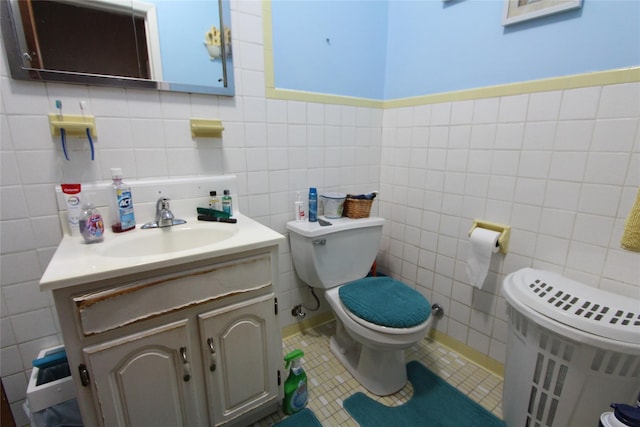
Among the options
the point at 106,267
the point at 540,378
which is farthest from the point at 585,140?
the point at 106,267

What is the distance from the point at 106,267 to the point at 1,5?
2.93ft

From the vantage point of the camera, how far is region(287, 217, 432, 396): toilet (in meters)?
1.19

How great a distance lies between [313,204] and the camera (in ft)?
4.91

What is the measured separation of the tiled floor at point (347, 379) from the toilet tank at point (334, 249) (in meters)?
0.41

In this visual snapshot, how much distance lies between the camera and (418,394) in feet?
4.39

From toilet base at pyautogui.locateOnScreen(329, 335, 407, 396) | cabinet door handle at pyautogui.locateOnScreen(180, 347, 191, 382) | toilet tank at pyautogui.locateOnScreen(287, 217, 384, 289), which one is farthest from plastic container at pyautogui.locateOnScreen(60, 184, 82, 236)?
toilet base at pyautogui.locateOnScreen(329, 335, 407, 396)

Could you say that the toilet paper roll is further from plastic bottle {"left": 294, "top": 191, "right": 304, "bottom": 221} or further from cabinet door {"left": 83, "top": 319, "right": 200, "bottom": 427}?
cabinet door {"left": 83, "top": 319, "right": 200, "bottom": 427}

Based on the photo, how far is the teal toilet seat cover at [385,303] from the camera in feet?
3.86

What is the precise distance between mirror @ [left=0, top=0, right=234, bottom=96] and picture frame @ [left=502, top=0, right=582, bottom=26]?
114 centimetres

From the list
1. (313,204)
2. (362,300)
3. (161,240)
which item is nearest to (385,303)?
(362,300)

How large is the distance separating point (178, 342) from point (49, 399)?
0.50 m

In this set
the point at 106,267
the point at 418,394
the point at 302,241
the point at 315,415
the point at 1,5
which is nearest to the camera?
the point at 106,267

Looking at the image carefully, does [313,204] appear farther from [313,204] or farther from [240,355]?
[240,355]

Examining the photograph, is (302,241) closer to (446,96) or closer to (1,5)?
(446,96)
